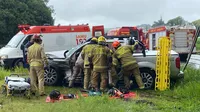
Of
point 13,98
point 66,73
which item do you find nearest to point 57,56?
point 66,73

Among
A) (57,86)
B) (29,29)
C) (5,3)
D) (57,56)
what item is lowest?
(57,86)

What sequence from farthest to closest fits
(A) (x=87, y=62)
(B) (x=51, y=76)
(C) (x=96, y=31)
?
(C) (x=96, y=31), (B) (x=51, y=76), (A) (x=87, y=62)

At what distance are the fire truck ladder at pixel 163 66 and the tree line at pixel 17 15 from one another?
2468 centimetres

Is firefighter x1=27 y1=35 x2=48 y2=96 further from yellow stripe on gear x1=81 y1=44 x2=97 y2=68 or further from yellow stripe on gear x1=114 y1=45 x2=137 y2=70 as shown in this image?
yellow stripe on gear x1=114 y1=45 x2=137 y2=70

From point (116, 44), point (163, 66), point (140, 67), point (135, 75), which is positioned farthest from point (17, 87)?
point (163, 66)

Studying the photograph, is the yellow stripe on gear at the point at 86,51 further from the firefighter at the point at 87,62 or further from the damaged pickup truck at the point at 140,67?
the damaged pickup truck at the point at 140,67

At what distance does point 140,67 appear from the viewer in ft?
35.2

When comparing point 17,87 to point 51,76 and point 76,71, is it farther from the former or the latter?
point 51,76

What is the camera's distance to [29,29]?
16.5 meters

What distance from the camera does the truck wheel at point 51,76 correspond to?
36.8ft

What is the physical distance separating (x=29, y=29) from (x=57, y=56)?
5.51m

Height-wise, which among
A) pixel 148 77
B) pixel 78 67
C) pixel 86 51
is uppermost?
pixel 86 51

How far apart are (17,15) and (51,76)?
80.7ft

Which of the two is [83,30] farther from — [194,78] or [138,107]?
[138,107]
